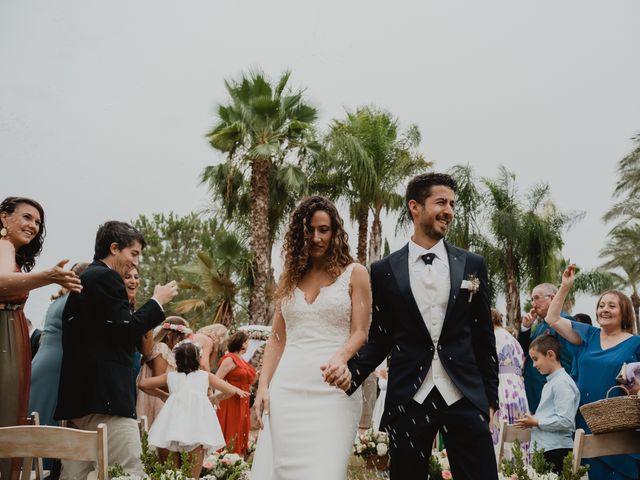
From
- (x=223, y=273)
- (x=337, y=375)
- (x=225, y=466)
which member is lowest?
(x=225, y=466)

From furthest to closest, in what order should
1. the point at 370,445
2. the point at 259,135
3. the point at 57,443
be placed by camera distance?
1. the point at 259,135
2. the point at 370,445
3. the point at 57,443

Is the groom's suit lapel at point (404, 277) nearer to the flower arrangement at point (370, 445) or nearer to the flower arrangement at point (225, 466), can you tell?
the flower arrangement at point (225, 466)

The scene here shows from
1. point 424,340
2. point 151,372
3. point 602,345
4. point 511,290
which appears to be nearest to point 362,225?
point 511,290

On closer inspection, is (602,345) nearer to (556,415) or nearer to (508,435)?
(556,415)

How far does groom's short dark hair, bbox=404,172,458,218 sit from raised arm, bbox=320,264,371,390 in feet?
1.90

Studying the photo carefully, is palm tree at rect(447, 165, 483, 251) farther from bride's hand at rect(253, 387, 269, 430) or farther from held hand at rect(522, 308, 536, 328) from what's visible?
bride's hand at rect(253, 387, 269, 430)

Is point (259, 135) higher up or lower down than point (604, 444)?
higher up

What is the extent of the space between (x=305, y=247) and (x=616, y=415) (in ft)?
6.60

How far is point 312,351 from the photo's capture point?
3945 millimetres

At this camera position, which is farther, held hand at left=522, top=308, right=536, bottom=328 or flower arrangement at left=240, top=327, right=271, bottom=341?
flower arrangement at left=240, top=327, right=271, bottom=341

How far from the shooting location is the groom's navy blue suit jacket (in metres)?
3.41

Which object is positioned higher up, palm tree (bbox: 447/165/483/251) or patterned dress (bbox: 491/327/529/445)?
palm tree (bbox: 447/165/483/251)

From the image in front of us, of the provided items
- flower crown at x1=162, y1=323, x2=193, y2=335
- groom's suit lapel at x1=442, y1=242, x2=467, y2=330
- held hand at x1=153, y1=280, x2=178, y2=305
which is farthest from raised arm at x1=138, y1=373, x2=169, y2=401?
groom's suit lapel at x1=442, y1=242, x2=467, y2=330

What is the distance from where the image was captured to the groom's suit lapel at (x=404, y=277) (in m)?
3.48
